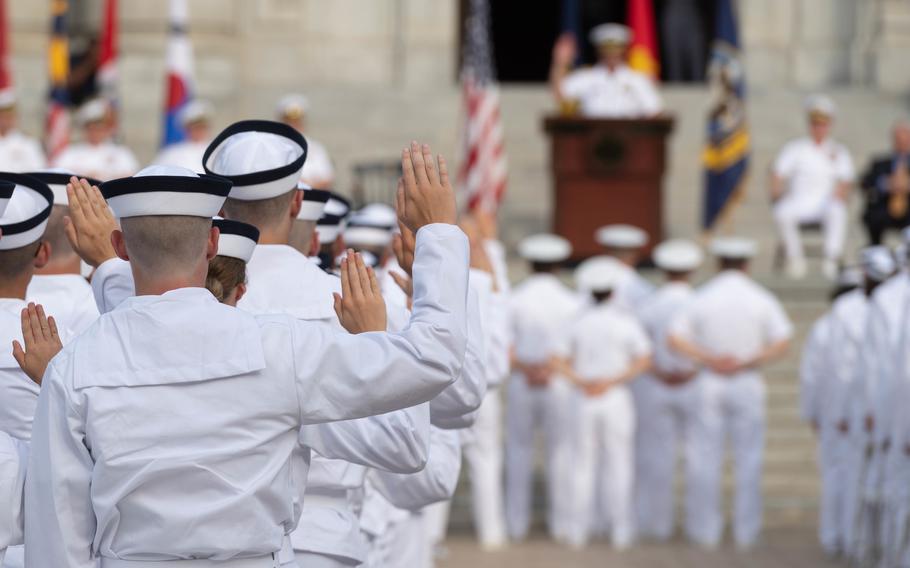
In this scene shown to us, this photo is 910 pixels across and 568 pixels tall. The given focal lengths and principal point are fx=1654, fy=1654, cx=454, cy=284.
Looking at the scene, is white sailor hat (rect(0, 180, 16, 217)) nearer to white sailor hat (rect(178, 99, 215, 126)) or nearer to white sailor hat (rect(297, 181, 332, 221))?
white sailor hat (rect(297, 181, 332, 221))

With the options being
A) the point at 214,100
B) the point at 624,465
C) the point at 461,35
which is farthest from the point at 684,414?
the point at 461,35

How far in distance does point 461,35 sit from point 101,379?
19.8 meters

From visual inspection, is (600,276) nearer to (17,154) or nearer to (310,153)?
(310,153)

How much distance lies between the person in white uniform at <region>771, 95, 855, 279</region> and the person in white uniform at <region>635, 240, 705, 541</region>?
385 centimetres

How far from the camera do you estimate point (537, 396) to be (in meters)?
12.0

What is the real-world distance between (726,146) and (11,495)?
43.9 feet

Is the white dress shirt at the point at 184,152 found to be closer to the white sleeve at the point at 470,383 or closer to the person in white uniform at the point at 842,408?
the person in white uniform at the point at 842,408

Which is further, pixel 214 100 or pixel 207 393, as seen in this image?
pixel 214 100

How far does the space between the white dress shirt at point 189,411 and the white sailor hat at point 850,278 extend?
27.6 ft

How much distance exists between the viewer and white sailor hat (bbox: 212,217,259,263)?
12.8ft

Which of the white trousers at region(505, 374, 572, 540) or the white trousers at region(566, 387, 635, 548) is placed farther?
the white trousers at region(505, 374, 572, 540)

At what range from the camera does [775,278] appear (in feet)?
50.3

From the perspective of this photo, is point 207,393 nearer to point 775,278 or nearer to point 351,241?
point 351,241

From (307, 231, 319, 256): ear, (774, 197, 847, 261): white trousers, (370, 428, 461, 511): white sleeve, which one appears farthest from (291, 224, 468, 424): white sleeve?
(774, 197, 847, 261): white trousers
